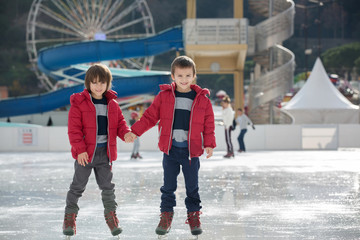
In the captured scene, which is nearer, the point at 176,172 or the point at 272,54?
the point at 176,172

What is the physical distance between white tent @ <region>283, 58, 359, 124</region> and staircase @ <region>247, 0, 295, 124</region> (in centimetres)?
84

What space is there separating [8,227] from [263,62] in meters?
→ 24.2

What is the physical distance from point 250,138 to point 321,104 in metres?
6.89

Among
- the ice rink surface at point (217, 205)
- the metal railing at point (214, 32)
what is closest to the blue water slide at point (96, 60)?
the metal railing at point (214, 32)

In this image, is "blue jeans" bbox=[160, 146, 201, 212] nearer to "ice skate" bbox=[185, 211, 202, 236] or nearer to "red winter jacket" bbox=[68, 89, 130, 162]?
"ice skate" bbox=[185, 211, 202, 236]

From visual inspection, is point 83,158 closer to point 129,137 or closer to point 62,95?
point 129,137

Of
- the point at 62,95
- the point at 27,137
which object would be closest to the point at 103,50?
the point at 62,95

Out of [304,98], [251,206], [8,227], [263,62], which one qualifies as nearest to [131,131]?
[8,227]

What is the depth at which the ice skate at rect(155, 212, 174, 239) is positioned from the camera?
3619 mm

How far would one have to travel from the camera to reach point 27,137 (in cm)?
1741

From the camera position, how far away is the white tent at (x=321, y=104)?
910 inches

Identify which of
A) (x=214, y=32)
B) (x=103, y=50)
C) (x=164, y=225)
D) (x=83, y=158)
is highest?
(x=214, y=32)

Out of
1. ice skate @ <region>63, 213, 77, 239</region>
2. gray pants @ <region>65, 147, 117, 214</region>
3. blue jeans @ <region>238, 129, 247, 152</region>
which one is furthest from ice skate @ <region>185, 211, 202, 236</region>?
blue jeans @ <region>238, 129, 247, 152</region>

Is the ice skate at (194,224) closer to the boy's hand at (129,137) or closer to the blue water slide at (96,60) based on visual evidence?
the boy's hand at (129,137)
